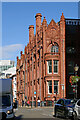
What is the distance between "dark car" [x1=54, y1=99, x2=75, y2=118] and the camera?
24.2m

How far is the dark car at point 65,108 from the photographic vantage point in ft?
79.5

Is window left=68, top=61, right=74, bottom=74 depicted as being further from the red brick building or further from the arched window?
the arched window

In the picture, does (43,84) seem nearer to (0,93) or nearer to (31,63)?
(31,63)

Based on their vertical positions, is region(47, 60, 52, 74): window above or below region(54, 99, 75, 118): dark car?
above

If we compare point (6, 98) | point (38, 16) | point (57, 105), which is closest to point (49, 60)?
point (38, 16)

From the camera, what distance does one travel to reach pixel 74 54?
2534 inches

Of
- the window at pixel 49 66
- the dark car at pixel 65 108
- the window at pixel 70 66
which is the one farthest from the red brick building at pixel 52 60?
the dark car at pixel 65 108

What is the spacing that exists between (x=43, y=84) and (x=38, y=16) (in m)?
16.4

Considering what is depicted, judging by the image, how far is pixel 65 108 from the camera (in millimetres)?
24859

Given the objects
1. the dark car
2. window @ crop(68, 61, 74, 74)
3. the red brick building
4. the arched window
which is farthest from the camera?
window @ crop(68, 61, 74, 74)

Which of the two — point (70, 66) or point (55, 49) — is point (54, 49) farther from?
point (70, 66)

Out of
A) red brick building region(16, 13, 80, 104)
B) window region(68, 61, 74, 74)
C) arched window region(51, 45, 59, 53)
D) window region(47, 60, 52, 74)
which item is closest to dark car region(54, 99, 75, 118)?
red brick building region(16, 13, 80, 104)

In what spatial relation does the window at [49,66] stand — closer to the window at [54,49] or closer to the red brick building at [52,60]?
the red brick building at [52,60]

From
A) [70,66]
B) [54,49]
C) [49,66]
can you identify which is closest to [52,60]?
[49,66]
